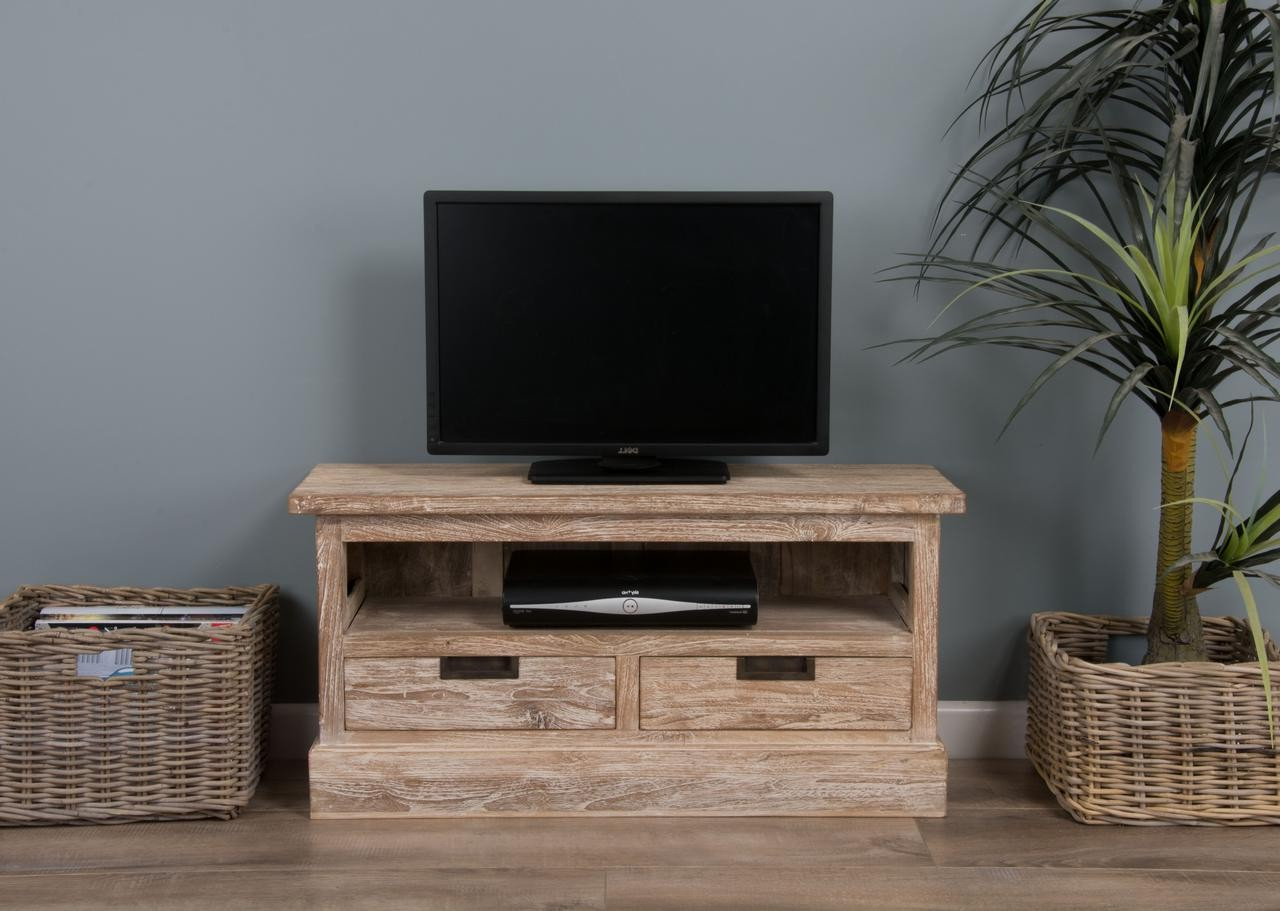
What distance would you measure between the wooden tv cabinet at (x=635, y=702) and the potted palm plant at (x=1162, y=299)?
0.99 feet

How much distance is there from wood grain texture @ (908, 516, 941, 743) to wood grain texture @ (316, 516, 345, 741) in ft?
3.34

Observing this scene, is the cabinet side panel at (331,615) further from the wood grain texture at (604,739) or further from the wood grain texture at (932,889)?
the wood grain texture at (932,889)

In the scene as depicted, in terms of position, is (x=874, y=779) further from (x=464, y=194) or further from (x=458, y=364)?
(x=464, y=194)

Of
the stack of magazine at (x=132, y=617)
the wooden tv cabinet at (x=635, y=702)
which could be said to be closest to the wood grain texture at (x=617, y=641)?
the wooden tv cabinet at (x=635, y=702)

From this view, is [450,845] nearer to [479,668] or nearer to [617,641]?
[479,668]

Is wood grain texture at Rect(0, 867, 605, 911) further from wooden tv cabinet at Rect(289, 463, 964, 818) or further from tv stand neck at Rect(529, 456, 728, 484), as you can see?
tv stand neck at Rect(529, 456, 728, 484)

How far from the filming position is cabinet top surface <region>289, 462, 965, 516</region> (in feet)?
6.64

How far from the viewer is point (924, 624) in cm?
211

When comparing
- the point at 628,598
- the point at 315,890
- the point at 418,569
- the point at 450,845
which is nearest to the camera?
the point at 315,890

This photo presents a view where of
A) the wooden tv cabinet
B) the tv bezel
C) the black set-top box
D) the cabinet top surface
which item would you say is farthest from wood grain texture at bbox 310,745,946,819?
the tv bezel

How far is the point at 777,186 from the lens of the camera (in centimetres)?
232

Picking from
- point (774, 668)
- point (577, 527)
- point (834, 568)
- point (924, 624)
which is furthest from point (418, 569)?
point (924, 624)

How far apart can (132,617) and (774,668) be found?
120 centimetres

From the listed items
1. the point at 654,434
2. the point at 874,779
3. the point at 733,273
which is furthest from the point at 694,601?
the point at 733,273
